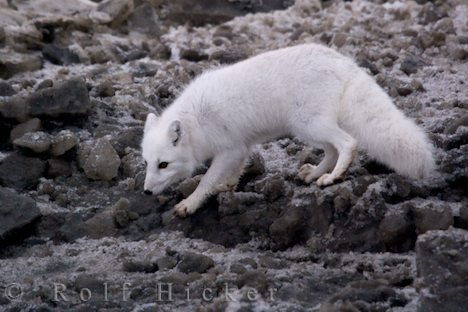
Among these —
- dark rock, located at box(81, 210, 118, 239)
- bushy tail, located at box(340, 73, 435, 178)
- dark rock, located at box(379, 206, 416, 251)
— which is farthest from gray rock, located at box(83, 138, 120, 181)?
dark rock, located at box(379, 206, 416, 251)

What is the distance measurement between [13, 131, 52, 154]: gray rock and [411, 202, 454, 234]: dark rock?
3053 millimetres

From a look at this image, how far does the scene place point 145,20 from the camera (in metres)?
10.6

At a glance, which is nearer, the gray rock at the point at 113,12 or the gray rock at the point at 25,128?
the gray rock at the point at 25,128

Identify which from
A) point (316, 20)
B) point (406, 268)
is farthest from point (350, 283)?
point (316, 20)

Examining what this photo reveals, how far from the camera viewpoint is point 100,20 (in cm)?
1024

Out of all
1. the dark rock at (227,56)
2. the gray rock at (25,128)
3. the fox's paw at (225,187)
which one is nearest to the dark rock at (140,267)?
the fox's paw at (225,187)

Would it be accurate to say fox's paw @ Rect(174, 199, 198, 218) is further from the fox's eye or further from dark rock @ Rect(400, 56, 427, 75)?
dark rock @ Rect(400, 56, 427, 75)

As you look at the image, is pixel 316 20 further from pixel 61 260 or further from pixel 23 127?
pixel 61 260

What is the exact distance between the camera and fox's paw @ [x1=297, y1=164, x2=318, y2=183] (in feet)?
19.5

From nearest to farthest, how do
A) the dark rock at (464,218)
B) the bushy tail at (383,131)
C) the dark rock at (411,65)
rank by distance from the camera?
the dark rock at (464,218) → the bushy tail at (383,131) → the dark rock at (411,65)

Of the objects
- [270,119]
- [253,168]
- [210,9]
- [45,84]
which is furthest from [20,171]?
[210,9]

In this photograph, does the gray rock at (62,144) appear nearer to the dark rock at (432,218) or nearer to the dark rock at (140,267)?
the dark rock at (140,267)

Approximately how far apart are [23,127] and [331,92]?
275 centimetres

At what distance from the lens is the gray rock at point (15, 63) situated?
8.47m
